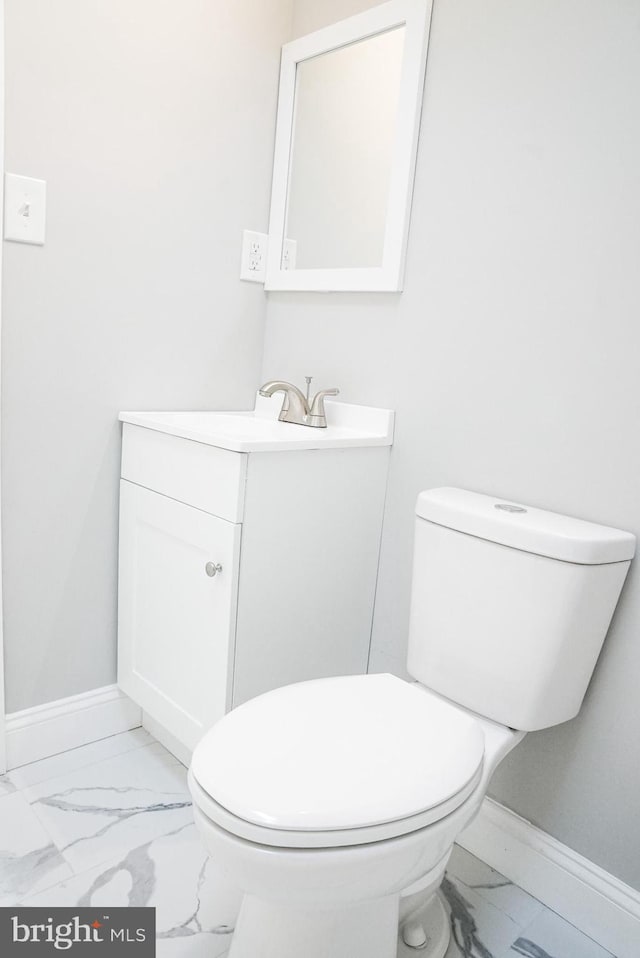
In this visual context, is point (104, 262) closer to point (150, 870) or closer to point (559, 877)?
point (150, 870)

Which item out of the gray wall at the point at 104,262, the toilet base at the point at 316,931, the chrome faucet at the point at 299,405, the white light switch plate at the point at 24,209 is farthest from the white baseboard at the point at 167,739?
the white light switch plate at the point at 24,209

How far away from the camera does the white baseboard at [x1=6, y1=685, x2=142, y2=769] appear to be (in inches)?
58.0

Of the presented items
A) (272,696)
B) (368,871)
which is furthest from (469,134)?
(368,871)

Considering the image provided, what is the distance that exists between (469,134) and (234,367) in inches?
30.2

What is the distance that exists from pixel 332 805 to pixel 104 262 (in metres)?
1.18

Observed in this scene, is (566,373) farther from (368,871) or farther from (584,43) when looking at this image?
(368,871)

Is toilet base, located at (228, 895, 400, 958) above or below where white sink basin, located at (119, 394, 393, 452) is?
below

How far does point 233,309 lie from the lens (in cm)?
168

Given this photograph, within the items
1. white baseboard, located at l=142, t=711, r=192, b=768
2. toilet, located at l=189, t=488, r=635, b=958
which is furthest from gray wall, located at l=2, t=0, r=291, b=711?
toilet, located at l=189, t=488, r=635, b=958

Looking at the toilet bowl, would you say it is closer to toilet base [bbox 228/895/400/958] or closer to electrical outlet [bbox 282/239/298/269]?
toilet base [bbox 228/895/400/958]

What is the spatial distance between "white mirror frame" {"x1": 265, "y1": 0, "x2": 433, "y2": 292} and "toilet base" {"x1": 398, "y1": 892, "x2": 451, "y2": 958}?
1212 millimetres

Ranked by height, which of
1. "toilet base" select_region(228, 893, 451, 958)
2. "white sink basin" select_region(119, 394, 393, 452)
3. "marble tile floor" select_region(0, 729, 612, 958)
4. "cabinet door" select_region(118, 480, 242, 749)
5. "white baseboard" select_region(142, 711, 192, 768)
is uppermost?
"white sink basin" select_region(119, 394, 393, 452)

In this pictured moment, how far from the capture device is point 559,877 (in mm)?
1225

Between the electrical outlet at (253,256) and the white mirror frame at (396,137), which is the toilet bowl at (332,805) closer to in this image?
→ the white mirror frame at (396,137)
